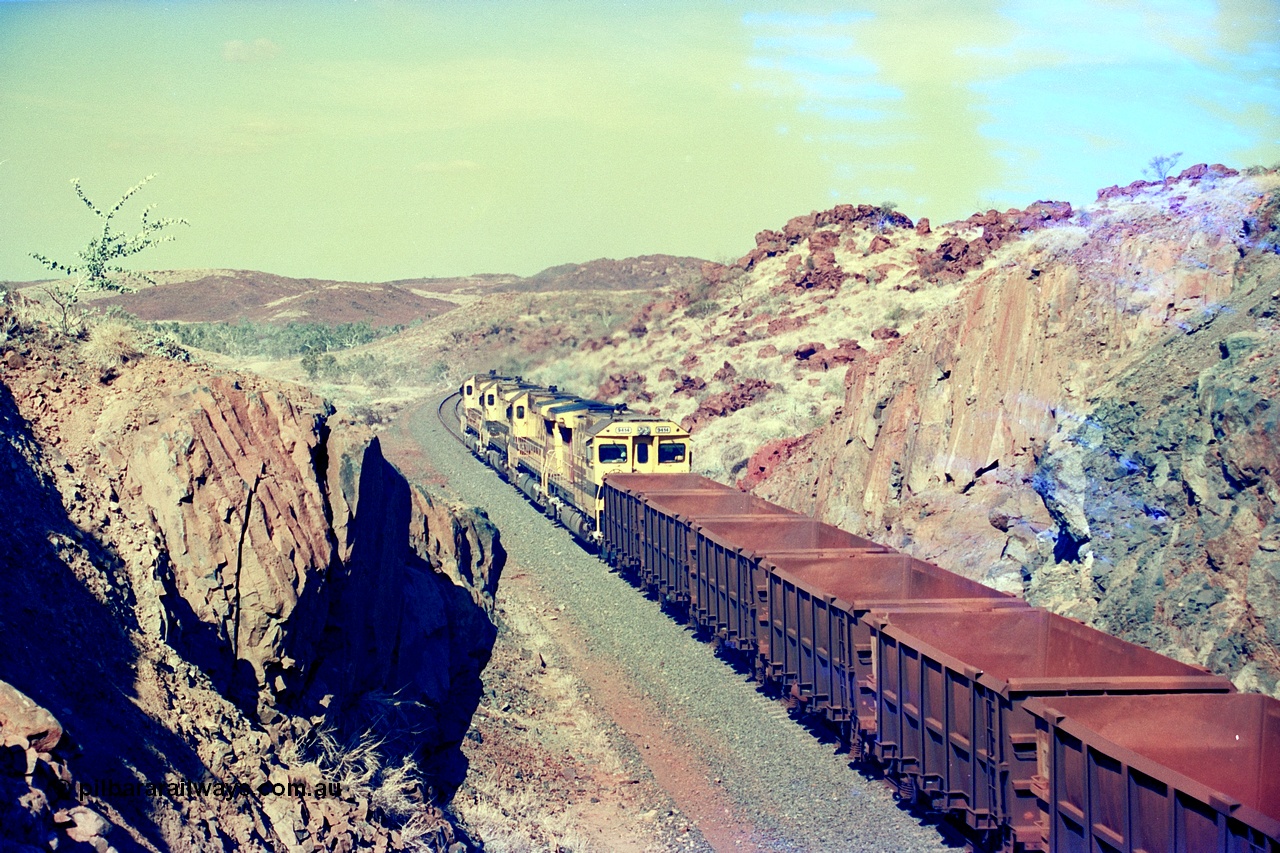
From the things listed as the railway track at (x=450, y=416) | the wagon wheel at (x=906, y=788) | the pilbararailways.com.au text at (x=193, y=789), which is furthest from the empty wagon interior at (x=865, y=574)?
the railway track at (x=450, y=416)

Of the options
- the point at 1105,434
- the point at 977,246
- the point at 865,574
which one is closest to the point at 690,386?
the point at 977,246

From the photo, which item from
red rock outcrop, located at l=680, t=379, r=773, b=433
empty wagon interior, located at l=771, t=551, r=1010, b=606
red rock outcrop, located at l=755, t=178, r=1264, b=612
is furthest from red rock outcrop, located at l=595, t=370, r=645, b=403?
empty wagon interior, located at l=771, t=551, r=1010, b=606

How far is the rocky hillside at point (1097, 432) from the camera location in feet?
50.3

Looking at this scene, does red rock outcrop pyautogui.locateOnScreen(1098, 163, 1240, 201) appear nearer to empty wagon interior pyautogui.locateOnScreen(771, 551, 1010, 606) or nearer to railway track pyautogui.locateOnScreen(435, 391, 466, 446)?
empty wagon interior pyautogui.locateOnScreen(771, 551, 1010, 606)

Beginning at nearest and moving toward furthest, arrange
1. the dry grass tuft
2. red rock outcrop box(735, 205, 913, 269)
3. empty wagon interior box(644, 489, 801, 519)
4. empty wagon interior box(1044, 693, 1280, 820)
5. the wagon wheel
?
the dry grass tuft → empty wagon interior box(1044, 693, 1280, 820) → the wagon wheel → empty wagon interior box(644, 489, 801, 519) → red rock outcrop box(735, 205, 913, 269)

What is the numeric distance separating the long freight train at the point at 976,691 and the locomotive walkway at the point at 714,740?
1.44ft

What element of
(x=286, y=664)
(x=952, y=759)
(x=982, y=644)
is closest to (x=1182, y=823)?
(x=952, y=759)

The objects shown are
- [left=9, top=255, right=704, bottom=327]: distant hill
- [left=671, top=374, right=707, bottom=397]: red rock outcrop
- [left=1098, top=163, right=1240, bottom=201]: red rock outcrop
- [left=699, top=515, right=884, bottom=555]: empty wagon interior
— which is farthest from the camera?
[left=9, top=255, right=704, bottom=327]: distant hill

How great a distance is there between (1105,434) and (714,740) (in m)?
9.42

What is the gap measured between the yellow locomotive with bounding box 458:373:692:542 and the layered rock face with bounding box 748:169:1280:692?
4788 mm

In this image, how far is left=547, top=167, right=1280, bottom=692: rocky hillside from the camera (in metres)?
15.3

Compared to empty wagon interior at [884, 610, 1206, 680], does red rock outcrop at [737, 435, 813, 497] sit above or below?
above

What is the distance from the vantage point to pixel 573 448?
88.3 feet

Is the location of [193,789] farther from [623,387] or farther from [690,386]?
[623,387]
